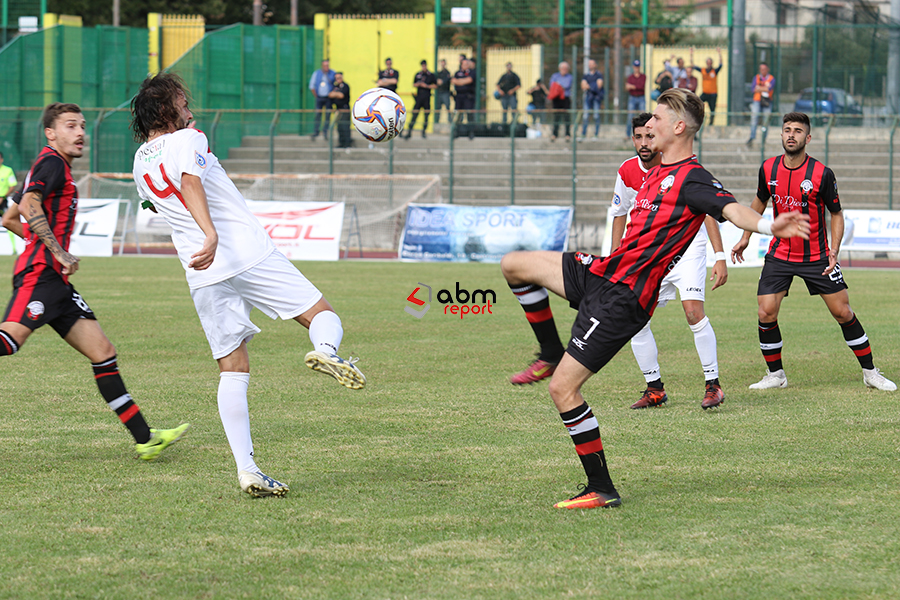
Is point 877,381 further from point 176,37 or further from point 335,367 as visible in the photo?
point 176,37

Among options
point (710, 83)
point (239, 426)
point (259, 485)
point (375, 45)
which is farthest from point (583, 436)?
point (375, 45)

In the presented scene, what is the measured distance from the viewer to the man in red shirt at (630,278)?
5.26 metres

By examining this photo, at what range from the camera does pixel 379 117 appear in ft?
31.6

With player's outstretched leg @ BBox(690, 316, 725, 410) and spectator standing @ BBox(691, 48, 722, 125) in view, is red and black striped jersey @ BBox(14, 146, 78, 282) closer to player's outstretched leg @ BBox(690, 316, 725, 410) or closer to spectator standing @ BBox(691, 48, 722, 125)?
player's outstretched leg @ BBox(690, 316, 725, 410)

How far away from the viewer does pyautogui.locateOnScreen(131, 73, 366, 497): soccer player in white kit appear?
17.4 feet

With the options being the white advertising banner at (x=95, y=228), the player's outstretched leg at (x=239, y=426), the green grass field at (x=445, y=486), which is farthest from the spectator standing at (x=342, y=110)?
the player's outstretched leg at (x=239, y=426)

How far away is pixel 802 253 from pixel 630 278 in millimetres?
4147

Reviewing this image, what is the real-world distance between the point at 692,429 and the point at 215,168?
12.2ft

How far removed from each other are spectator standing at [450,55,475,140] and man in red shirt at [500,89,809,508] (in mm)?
24538

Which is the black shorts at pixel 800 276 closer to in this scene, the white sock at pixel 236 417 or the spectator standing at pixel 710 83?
the white sock at pixel 236 417

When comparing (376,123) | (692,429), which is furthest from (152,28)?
(692,429)

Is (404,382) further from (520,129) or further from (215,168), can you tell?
(520,129)

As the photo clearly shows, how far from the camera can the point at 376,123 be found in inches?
378

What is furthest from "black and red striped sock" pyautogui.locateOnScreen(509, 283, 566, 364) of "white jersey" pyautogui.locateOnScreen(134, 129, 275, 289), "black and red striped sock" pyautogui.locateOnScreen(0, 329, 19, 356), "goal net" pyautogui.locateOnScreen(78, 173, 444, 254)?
"goal net" pyautogui.locateOnScreen(78, 173, 444, 254)
